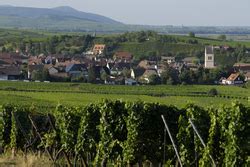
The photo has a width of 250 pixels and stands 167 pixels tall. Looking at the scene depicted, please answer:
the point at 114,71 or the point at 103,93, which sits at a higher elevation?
the point at 103,93

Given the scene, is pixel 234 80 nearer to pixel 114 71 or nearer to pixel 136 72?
pixel 136 72

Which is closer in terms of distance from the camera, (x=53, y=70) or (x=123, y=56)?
(x=53, y=70)

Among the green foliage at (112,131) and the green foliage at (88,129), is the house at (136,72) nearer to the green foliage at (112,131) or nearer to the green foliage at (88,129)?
the green foliage at (88,129)

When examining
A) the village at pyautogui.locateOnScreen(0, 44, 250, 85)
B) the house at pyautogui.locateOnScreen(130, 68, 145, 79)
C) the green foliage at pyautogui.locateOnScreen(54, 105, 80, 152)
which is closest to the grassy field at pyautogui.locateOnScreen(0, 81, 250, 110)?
the village at pyautogui.locateOnScreen(0, 44, 250, 85)

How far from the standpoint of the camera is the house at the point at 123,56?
127475 millimetres

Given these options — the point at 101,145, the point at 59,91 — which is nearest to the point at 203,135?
the point at 101,145

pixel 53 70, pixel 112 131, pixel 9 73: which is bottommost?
pixel 53 70

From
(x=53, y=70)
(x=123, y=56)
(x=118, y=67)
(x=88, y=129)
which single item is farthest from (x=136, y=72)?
(x=88, y=129)

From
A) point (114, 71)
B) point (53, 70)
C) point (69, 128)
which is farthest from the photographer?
point (114, 71)

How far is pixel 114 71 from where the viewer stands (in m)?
111

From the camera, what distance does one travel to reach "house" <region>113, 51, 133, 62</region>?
12747 cm

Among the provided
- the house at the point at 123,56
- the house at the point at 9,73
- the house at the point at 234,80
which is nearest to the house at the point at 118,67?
the house at the point at 123,56

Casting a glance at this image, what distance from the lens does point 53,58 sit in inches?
4938

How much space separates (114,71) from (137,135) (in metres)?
96.4
